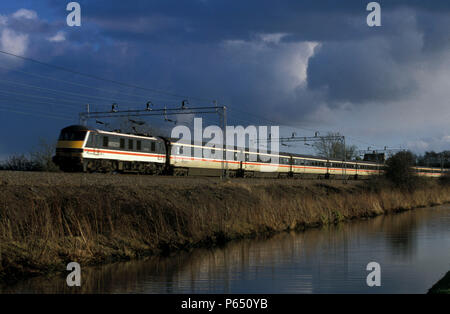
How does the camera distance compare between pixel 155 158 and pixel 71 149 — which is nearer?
pixel 71 149

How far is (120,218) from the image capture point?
61.4 ft

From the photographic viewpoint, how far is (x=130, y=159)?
1462 inches

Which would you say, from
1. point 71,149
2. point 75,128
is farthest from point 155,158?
point 71,149

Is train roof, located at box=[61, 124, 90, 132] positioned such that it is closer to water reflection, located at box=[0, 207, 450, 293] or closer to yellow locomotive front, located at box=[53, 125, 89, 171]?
yellow locomotive front, located at box=[53, 125, 89, 171]

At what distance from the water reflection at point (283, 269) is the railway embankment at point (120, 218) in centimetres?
76

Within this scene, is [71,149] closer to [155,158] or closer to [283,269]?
[155,158]

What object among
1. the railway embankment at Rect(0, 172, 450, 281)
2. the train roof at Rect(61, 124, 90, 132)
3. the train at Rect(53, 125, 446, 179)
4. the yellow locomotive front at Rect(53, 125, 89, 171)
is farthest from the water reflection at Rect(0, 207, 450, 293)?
the train roof at Rect(61, 124, 90, 132)

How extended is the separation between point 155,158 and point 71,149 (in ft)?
28.0

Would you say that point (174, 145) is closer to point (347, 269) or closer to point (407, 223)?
point (407, 223)

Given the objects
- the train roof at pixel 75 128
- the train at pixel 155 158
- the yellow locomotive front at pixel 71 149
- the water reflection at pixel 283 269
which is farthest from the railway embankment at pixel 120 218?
the train roof at pixel 75 128

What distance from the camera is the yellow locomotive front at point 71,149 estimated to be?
32844 millimetres

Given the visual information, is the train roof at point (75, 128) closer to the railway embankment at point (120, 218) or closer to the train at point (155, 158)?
the train at point (155, 158)

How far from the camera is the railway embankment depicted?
49.3ft

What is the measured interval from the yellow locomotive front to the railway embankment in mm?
9148
